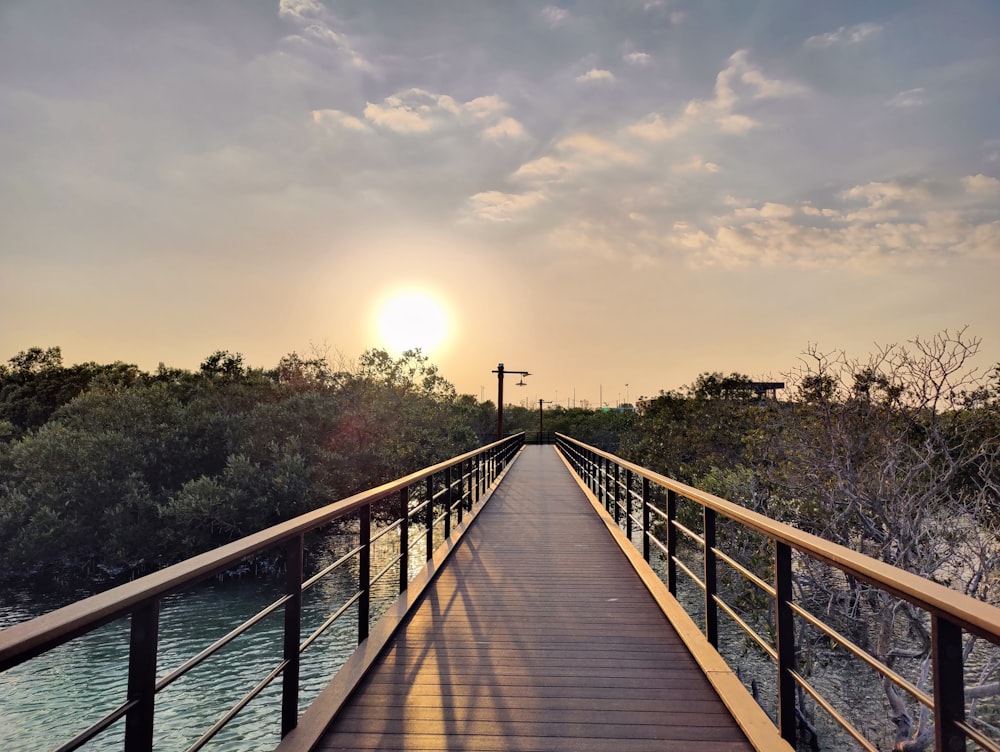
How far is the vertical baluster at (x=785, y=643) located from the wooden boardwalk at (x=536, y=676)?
213mm

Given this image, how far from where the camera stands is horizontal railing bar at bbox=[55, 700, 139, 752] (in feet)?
4.01

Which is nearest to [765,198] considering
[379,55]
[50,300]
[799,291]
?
[799,291]

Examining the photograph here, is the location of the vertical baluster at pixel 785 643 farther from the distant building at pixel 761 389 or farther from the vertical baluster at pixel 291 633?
the distant building at pixel 761 389

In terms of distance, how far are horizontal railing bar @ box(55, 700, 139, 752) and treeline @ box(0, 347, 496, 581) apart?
16.2 metres

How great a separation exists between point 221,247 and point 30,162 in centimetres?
517

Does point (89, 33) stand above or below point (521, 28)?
above

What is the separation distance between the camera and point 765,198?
39.4 feet

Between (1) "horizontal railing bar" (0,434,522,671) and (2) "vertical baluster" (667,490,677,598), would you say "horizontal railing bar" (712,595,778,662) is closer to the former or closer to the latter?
(2) "vertical baluster" (667,490,677,598)

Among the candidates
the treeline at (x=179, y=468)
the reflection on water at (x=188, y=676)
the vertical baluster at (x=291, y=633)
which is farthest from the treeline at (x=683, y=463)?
the vertical baluster at (x=291, y=633)

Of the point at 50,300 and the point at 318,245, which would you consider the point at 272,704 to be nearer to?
the point at 318,245

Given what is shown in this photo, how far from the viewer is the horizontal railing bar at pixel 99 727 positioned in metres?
1.22

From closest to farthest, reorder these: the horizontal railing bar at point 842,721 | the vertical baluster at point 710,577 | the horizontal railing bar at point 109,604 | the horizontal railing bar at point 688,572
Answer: the horizontal railing bar at point 109,604 → the horizontal railing bar at point 842,721 → the vertical baluster at point 710,577 → the horizontal railing bar at point 688,572

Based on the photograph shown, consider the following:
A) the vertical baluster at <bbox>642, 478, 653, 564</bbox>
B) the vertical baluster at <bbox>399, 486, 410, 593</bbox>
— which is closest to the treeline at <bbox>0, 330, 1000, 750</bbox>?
the vertical baluster at <bbox>642, 478, 653, 564</bbox>

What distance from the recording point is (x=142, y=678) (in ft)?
5.08
